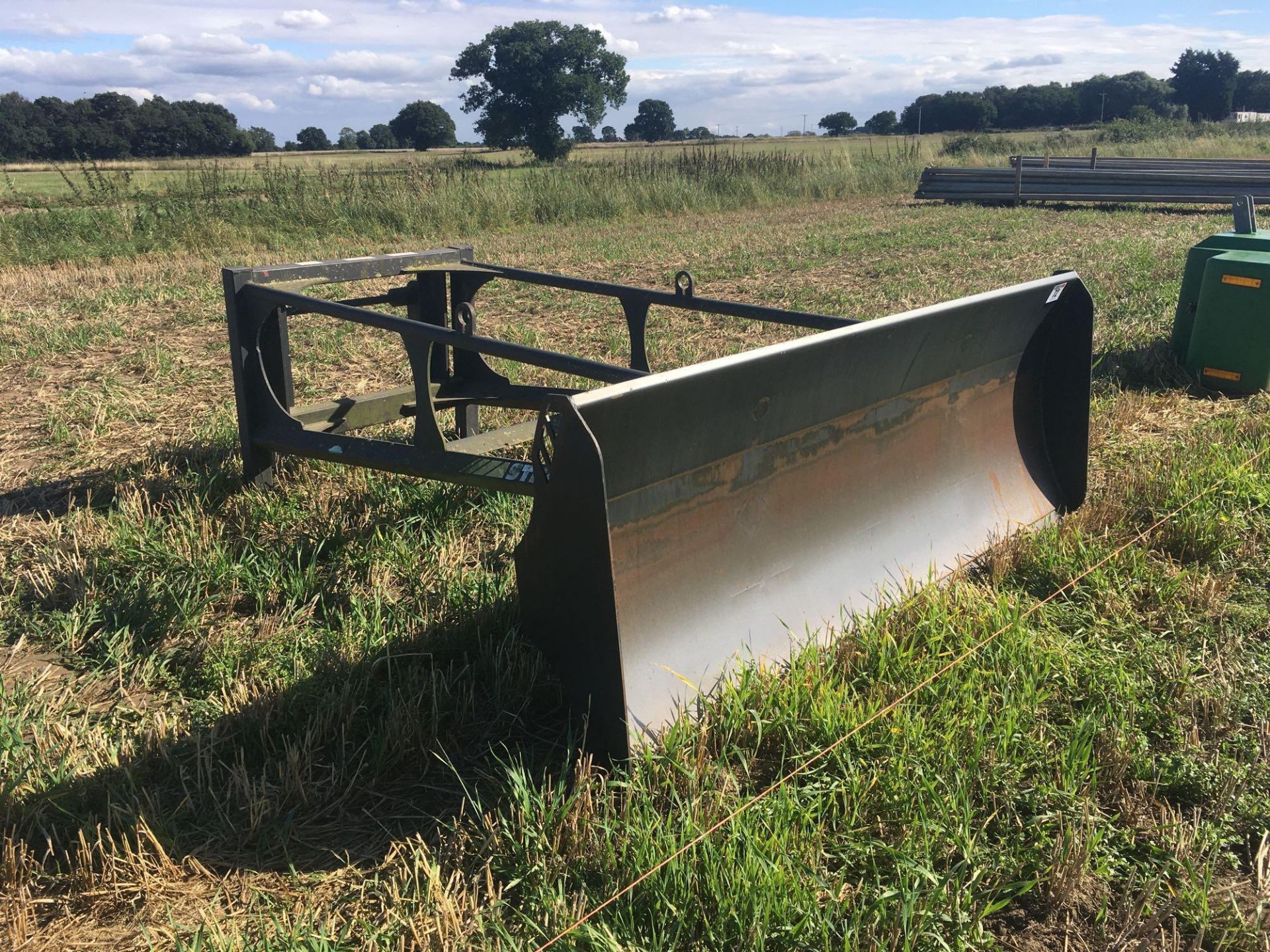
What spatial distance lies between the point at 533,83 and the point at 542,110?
1782mm

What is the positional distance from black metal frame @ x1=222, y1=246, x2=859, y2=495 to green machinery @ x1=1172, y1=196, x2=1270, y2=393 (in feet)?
11.0

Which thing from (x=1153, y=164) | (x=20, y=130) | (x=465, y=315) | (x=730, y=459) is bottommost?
(x=730, y=459)

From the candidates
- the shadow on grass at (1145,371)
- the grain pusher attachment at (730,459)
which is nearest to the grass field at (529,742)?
the grain pusher attachment at (730,459)

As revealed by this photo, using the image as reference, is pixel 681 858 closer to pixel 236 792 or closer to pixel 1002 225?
pixel 236 792

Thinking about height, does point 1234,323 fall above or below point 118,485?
above

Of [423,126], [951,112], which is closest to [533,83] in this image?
[423,126]

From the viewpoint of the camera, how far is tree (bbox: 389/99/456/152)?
82.3 meters

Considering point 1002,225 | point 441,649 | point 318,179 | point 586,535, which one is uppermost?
→ point 318,179

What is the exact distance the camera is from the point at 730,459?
2885mm

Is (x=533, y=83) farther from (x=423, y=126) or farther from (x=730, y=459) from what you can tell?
(x=730, y=459)

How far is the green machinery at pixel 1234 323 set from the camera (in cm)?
597

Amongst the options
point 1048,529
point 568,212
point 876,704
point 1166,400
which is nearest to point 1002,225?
point 568,212

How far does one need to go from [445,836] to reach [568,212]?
55.3 ft

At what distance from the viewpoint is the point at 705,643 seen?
9.15 feet
